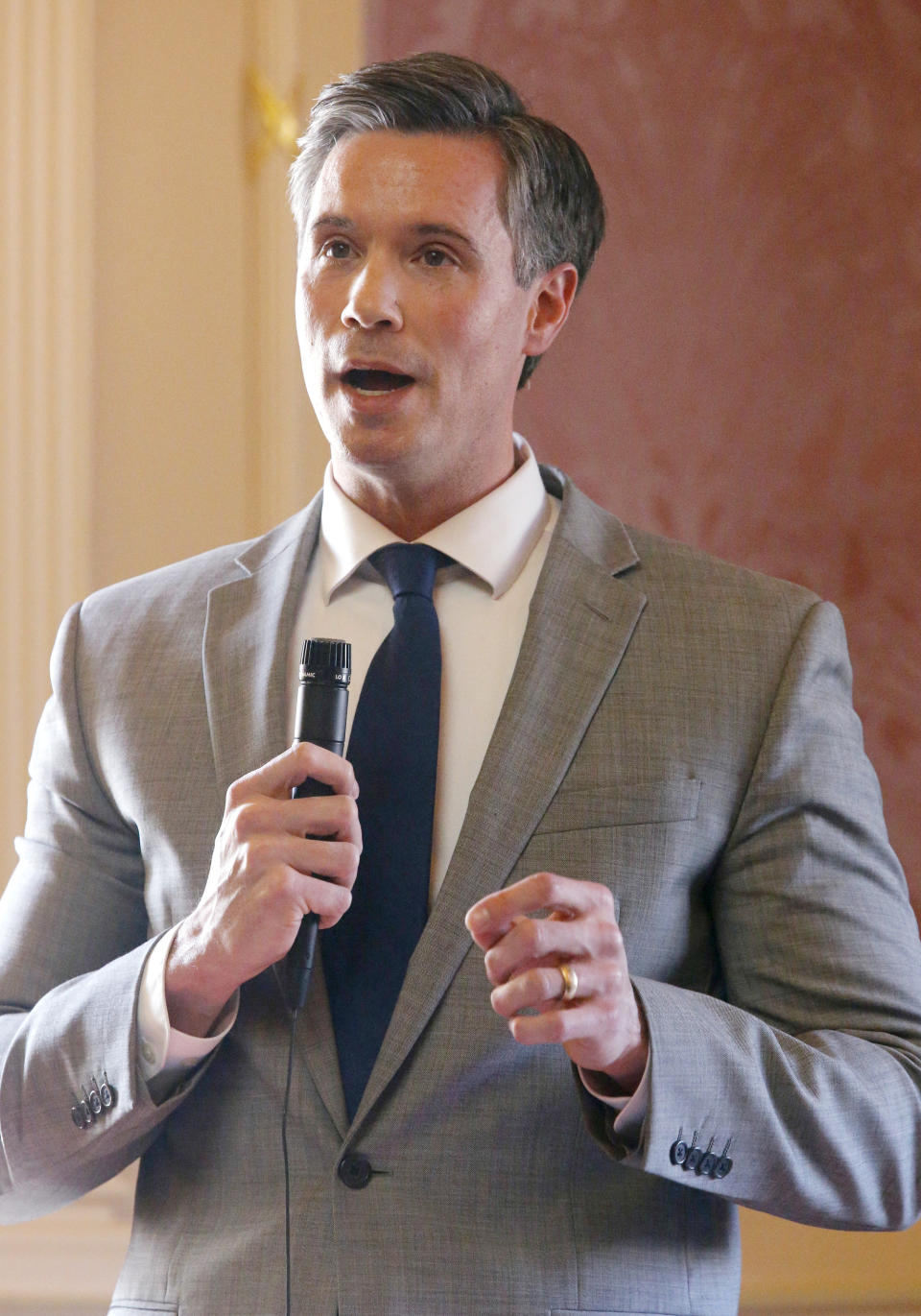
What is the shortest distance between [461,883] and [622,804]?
0.62ft

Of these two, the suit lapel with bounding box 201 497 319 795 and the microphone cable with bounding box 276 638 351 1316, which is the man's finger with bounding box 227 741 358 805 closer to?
the microphone cable with bounding box 276 638 351 1316

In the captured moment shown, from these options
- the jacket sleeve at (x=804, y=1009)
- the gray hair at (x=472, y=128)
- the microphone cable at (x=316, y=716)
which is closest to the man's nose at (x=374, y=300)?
the gray hair at (x=472, y=128)

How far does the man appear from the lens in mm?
1352

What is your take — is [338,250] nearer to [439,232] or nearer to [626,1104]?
[439,232]

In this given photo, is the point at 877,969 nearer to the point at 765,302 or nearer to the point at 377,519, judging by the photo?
the point at 377,519

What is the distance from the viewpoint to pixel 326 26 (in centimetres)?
224

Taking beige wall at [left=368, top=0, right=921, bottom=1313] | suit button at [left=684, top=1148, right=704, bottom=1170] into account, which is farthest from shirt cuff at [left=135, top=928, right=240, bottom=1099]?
beige wall at [left=368, top=0, right=921, bottom=1313]

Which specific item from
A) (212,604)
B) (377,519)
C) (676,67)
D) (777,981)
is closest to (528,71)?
(676,67)

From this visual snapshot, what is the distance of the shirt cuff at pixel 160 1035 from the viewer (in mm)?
1388

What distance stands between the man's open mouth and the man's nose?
0.05m

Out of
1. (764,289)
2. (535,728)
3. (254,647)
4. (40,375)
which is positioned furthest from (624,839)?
(40,375)

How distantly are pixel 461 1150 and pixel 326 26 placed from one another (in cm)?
166

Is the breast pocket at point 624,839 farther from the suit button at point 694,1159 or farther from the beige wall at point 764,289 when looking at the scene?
the beige wall at point 764,289

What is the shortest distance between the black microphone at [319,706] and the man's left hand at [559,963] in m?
0.20
